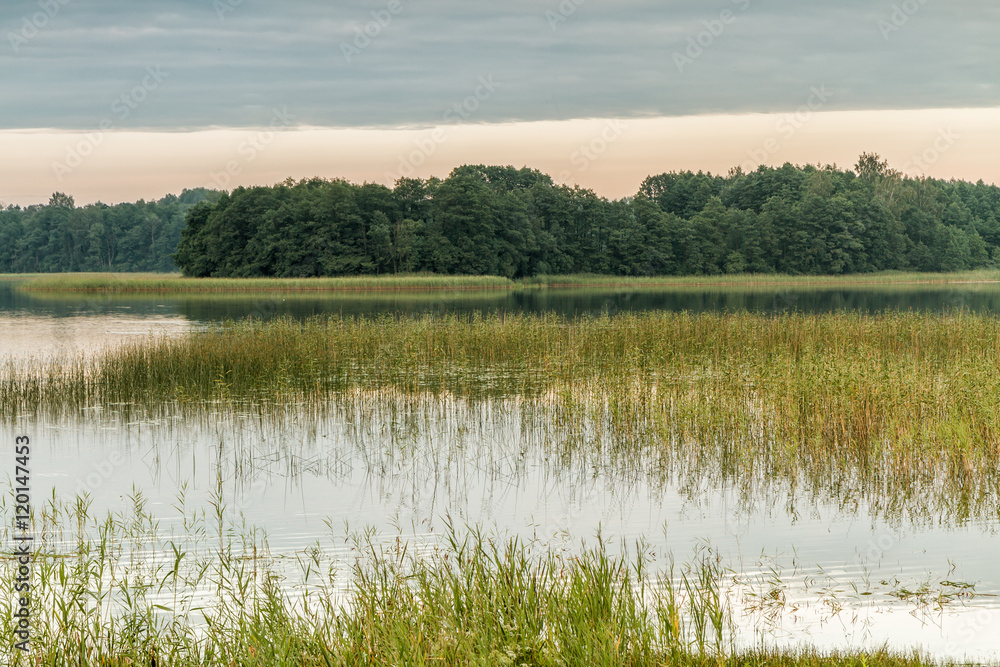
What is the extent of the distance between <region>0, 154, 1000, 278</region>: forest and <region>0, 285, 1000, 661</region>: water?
71.6 metres

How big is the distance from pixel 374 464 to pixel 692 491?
3.93m

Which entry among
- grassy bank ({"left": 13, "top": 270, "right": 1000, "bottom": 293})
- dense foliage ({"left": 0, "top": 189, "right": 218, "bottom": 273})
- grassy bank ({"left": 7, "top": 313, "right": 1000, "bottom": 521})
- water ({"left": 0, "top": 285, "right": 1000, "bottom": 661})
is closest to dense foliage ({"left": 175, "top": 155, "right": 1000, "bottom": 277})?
grassy bank ({"left": 13, "top": 270, "right": 1000, "bottom": 293})

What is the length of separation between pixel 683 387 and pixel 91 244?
14411 centimetres

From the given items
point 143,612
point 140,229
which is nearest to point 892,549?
point 143,612

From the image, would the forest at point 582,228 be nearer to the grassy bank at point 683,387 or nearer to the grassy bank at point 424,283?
the grassy bank at point 424,283

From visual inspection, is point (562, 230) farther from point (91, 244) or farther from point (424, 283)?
point (91, 244)

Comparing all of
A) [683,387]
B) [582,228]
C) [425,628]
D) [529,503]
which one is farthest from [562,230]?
[425,628]

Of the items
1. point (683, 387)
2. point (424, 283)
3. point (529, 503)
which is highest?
point (424, 283)

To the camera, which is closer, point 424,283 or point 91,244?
point 424,283

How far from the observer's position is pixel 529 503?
30.4 ft

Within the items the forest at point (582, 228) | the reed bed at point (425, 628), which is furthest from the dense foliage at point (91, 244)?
the reed bed at point (425, 628)

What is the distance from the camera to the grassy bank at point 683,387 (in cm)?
996

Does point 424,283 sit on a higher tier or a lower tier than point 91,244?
lower

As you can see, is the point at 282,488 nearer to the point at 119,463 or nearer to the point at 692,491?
the point at 119,463
